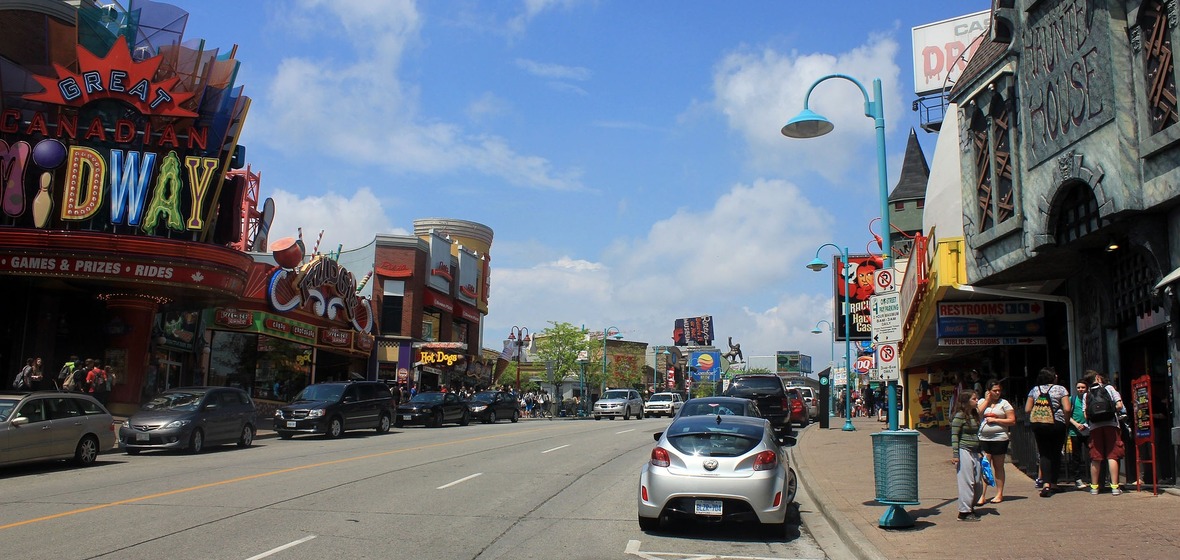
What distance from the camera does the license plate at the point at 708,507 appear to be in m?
9.83

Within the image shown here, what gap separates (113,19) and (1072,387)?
31.0 metres

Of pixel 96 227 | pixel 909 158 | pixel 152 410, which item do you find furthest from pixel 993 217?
pixel 909 158

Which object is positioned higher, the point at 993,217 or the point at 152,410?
the point at 993,217

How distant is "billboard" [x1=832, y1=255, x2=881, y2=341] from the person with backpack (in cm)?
2584

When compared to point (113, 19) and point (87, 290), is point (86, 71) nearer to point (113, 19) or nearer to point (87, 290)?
point (113, 19)

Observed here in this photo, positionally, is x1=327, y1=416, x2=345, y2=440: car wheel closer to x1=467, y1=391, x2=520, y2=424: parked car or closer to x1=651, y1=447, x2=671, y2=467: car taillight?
x1=467, y1=391, x2=520, y2=424: parked car

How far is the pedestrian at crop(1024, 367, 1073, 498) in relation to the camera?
477 inches

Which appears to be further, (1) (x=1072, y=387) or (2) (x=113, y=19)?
(2) (x=113, y=19)

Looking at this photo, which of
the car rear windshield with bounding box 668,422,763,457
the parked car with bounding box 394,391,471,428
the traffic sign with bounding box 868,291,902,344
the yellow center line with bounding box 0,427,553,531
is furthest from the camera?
the parked car with bounding box 394,391,471,428

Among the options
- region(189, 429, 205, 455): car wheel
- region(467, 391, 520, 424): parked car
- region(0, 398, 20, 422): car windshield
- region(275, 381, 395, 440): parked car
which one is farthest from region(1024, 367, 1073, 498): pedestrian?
region(467, 391, 520, 424): parked car

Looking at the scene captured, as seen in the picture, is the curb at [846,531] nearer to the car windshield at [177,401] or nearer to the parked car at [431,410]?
the car windshield at [177,401]

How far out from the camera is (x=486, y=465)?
57.9ft

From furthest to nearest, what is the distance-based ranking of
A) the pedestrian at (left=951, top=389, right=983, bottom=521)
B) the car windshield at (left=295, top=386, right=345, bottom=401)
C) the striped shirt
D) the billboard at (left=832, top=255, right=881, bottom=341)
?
the billboard at (left=832, top=255, right=881, bottom=341), the car windshield at (left=295, top=386, right=345, bottom=401), the striped shirt, the pedestrian at (left=951, top=389, right=983, bottom=521)

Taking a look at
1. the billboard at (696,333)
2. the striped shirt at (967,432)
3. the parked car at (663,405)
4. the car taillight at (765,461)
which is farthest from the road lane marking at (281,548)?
the billboard at (696,333)
